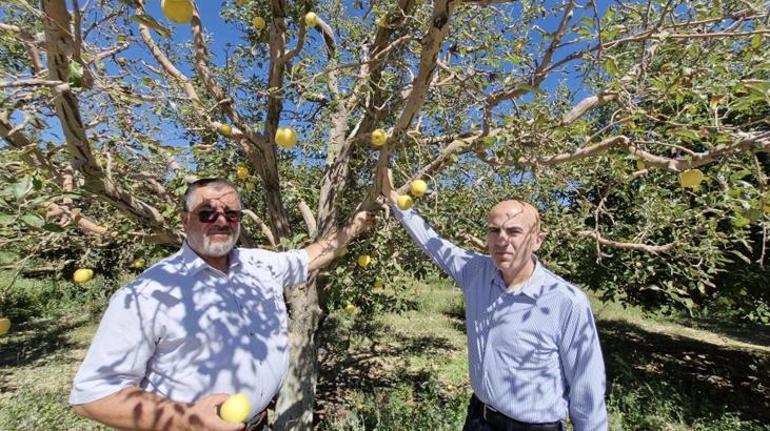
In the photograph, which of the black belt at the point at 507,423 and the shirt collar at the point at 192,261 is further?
the black belt at the point at 507,423

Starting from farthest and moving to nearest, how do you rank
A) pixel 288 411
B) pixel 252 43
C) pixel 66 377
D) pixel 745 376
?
1. pixel 745 376
2. pixel 66 377
3. pixel 252 43
4. pixel 288 411

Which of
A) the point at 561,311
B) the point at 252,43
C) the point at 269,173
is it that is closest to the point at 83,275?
the point at 269,173

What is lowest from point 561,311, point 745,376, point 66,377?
point 745,376

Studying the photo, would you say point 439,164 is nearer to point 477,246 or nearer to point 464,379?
point 477,246

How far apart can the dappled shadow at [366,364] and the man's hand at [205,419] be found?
3.99m

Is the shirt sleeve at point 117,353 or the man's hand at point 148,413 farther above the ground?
the shirt sleeve at point 117,353

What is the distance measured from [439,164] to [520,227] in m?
0.76

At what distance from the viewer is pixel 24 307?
11.2m

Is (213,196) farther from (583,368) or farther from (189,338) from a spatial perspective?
(583,368)

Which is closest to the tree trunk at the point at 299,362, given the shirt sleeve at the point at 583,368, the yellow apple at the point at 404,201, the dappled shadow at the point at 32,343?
the yellow apple at the point at 404,201

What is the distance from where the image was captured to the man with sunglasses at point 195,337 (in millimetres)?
1419

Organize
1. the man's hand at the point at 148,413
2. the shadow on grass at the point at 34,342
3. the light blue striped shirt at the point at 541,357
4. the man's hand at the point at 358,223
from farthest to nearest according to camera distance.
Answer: the shadow on grass at the point at 34,342 < the man's hand at the point at 358,223 < the light blue striped shirt at the point at 541,357 < the man's hand at the point at 148,413

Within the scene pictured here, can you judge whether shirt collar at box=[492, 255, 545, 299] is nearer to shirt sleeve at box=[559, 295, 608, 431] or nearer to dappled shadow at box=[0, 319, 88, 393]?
shirt sleeve at box=[559, 295, 608, 431]

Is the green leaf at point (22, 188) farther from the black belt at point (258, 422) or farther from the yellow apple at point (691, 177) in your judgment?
the yellow apple at point (691, 177)
